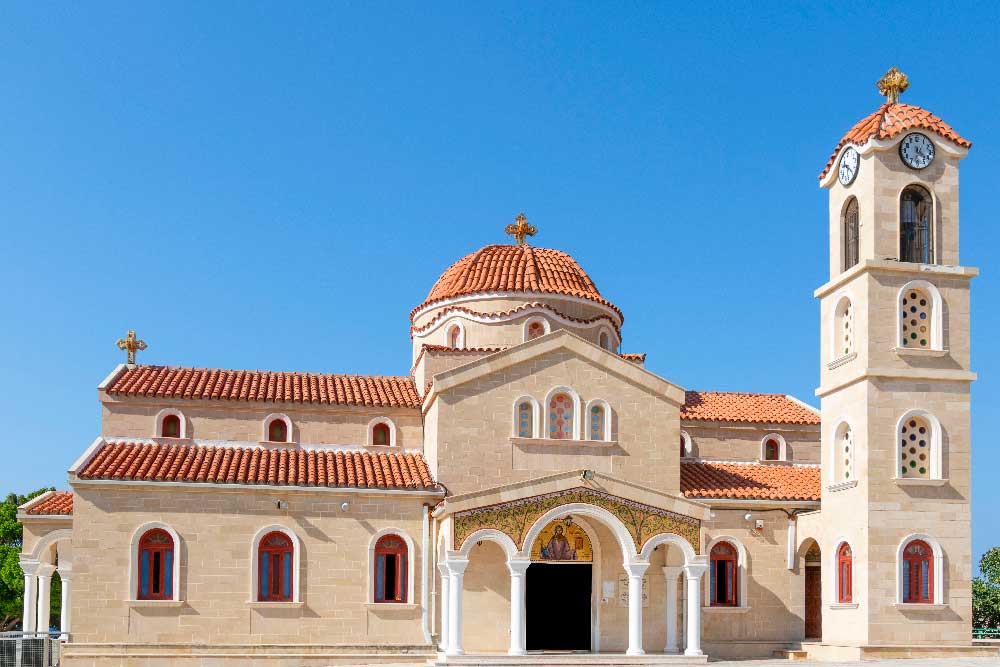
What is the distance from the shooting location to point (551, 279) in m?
35.5

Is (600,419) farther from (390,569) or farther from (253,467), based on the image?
(253,467)

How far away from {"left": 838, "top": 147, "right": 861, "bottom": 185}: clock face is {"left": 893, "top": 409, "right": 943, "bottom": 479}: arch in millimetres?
5916

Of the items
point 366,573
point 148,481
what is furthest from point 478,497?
point 148,481

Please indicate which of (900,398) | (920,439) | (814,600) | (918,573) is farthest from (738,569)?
(900,398)

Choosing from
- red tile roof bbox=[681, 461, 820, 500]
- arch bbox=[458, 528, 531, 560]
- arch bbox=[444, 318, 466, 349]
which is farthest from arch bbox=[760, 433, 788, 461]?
arch bbox=[458, 528, 531, 560]

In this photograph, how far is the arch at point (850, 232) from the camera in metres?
30.4

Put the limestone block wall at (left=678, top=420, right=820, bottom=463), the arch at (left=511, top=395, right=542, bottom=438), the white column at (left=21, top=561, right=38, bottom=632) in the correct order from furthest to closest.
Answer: the limestone block wall at (left=678, top=420, right=820, bottom=463) → the white column at (left=21, top=561, right=38, bottom=632) → the arch at (left=511, top=395, right=542, bottom=438)

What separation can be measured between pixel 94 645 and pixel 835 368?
18843mm

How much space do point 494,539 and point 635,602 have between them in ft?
12.1

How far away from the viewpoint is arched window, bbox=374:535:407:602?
29.8m

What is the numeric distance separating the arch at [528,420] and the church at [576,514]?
3.5 inches

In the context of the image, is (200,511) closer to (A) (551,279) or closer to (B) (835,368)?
(A) (551,279)

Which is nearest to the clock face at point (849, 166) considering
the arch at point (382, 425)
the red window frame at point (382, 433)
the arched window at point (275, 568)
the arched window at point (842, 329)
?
the arched window at point (842, 329)

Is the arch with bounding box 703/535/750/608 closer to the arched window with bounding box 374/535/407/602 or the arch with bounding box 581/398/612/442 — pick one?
the arch with bounding box 581/398/612/442
